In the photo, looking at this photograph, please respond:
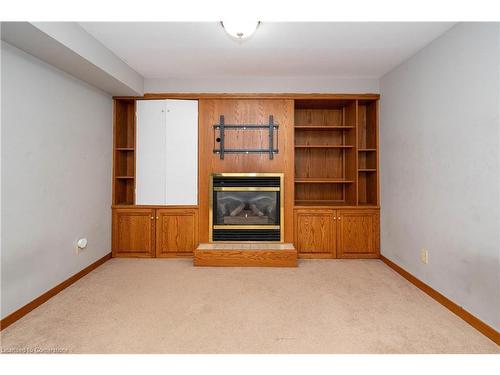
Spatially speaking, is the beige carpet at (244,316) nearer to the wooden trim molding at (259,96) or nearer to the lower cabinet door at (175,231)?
the lower cabinet door at (175,231)

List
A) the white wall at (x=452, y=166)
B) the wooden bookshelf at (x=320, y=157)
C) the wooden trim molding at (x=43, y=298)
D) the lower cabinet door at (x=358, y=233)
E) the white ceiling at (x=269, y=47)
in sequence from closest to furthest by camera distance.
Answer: the white wall at (x=452, y=166) → the wooden trim molding at (x=43, y=298) → the white ceiling at (x=269, y=47) → the lower cabinet door at (x=358, y=233) → the wooden bookshelf at (x=320, y=157)

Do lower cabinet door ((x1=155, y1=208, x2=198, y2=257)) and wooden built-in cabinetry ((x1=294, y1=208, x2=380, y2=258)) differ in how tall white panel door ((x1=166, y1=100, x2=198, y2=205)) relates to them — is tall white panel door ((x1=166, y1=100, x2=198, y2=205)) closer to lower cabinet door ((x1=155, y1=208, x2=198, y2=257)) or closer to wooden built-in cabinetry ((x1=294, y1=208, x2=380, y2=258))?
lower cabinet door ((x1=155, y1=208, x2=198, y2=257))

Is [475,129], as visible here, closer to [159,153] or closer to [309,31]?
[309,31]

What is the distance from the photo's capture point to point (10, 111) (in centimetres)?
199

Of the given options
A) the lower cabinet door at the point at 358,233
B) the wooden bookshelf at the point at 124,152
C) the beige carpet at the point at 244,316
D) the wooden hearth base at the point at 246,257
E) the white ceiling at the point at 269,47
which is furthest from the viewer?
the wooden bookshelf at the point at 124,152

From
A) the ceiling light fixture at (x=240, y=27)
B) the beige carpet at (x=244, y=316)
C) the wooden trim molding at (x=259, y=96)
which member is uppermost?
the ceiling light fixture at (x=240, y=27)

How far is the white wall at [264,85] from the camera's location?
3502 mm

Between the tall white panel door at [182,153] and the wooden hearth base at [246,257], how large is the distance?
2.35 ft

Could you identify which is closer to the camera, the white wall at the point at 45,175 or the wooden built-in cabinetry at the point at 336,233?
the white wall at the point at 45,175

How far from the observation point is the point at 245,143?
3561mm

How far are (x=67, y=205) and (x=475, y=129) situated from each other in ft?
11.7

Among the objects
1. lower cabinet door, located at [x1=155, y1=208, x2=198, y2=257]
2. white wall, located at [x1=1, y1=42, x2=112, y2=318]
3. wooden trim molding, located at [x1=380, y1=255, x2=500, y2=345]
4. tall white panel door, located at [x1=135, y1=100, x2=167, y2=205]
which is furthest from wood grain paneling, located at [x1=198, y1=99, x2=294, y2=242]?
wooden trim molding, located at [x1=380, y1=255, x2=500, y2=345]

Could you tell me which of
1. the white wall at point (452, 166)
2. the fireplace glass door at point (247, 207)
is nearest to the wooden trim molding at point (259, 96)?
the white wall at point (452, 166)

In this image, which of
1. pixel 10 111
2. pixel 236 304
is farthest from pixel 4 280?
pixel 236 304
